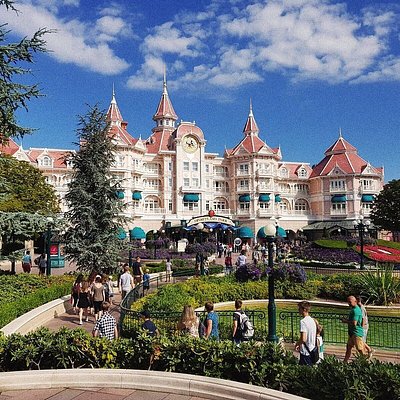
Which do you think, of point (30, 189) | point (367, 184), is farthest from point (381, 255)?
point (367, 184)

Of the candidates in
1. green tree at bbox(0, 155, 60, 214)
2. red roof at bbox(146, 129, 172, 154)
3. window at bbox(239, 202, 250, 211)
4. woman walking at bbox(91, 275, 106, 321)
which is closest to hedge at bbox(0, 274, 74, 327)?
woman walking at bbox(91, 275, 106, 321)

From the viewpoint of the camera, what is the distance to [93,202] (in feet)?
71.8

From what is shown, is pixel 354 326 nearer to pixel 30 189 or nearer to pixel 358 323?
pixel 358 323

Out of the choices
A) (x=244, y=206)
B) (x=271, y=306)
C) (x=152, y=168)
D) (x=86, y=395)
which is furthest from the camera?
(x=244, y=206)

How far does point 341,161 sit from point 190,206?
25192 mm

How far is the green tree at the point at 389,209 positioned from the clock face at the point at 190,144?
87.3 ft

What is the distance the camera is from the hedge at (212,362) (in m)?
5.93

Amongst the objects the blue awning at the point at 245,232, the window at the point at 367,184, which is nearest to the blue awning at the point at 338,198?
the window at the point at 367,184

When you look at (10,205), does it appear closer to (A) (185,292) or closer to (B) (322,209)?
(A) (185,292)

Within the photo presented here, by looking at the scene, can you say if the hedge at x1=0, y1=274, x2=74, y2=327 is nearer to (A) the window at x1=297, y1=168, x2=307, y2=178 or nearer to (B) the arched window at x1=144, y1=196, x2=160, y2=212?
(B) the arched window at x1=144, y1=196, x2=160, y2=212

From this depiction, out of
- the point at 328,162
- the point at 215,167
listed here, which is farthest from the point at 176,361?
the point at 328,162

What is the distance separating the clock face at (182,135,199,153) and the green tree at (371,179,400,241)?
2662 centimetres

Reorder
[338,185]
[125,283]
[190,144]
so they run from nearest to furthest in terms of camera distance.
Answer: [125,283], [190,144], [338,185]

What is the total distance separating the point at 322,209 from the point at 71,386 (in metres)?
63.6
